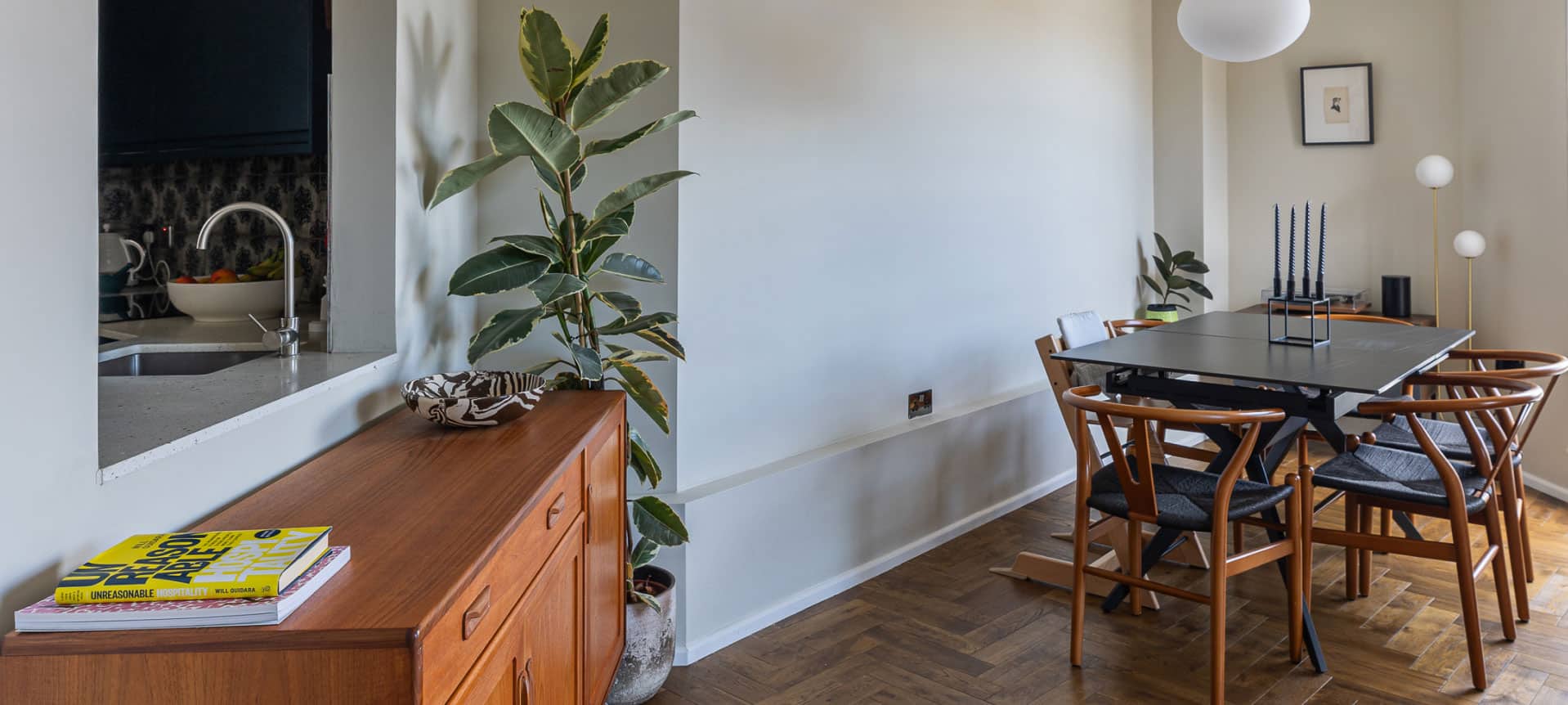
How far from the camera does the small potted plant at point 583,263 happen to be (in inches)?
92.7

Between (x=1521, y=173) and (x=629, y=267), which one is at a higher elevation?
(x=1521, y=173)

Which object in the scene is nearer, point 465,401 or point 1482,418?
point 465,401

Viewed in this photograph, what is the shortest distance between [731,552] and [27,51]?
7.52 feet

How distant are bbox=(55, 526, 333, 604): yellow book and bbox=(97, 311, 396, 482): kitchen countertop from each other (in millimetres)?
159

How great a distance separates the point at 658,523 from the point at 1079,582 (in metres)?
1.23

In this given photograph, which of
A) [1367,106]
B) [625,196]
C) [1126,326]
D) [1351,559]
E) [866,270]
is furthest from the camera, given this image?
[1367,106]

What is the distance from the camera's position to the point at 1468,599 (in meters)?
2.84

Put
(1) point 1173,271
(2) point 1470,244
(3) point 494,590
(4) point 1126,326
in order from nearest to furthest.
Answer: (3) point 494,590, (4) point 1126,326, (2) point 1470,244, (1) point 1173,271

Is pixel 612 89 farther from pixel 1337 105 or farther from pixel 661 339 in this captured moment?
pixel 1337 105

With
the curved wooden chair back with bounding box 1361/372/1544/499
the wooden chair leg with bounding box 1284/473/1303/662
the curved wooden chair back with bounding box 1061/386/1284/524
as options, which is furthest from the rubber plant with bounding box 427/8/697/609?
the curved wooden chair back with bounding box 1361/372/1544/499

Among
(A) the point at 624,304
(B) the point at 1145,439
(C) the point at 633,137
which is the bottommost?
(B) the point at 1145,439

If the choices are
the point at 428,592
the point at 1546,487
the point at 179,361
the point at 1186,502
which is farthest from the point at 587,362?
the point at 1546,487

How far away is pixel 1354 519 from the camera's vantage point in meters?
3.38

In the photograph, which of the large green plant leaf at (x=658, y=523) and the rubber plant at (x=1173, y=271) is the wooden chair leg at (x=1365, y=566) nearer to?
the large green plant leaf at (x=658, y=523)
